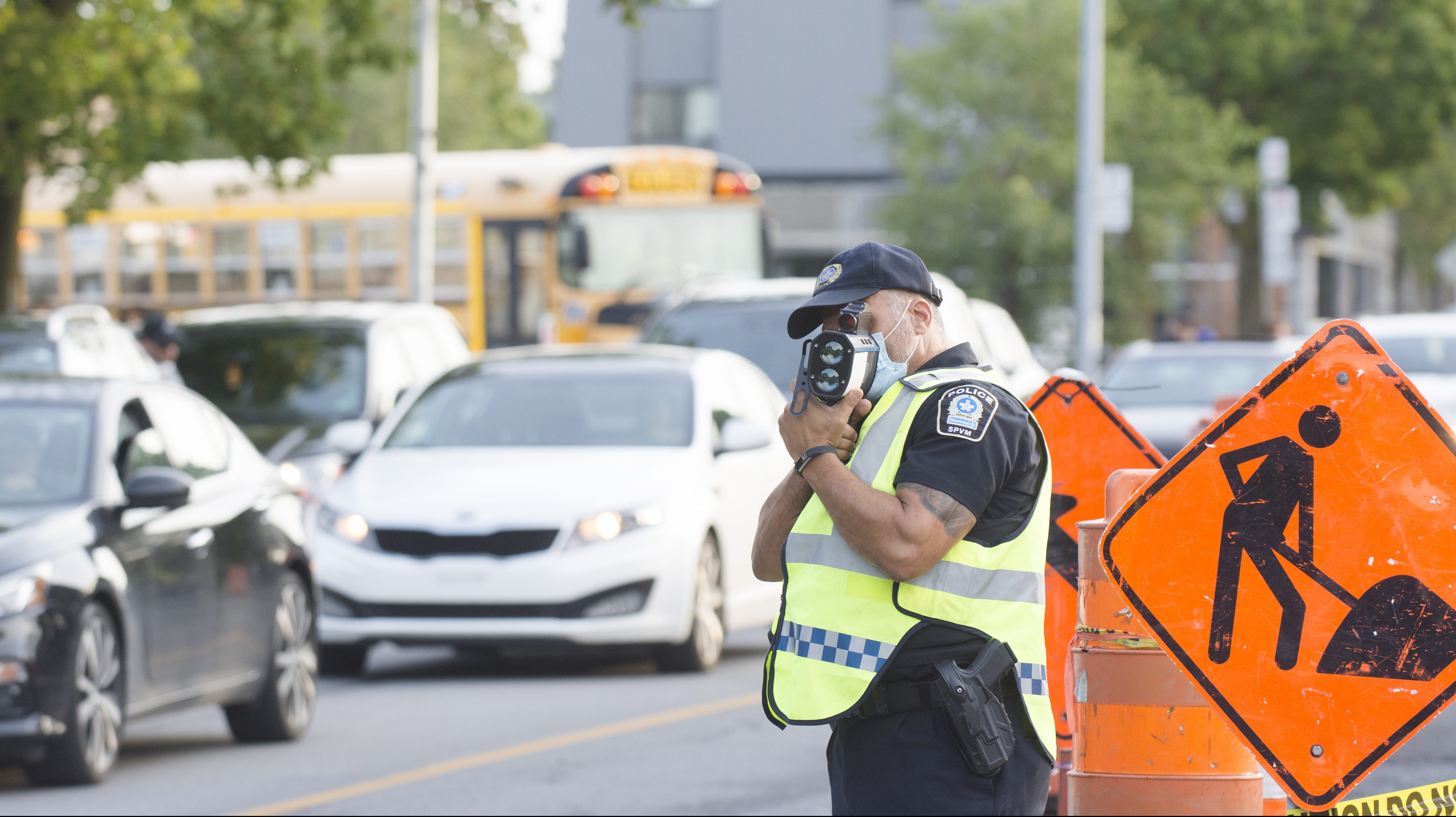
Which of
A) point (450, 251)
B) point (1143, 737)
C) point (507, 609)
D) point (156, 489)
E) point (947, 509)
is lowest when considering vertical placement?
point (507, 609)

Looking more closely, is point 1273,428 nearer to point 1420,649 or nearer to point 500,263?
point 1420,649

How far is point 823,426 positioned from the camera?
13.5 feet

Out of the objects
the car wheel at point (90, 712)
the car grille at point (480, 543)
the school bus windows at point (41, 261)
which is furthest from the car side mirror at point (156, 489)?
the school bus windows at point (41, 261)

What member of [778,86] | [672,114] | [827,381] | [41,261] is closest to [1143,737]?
[827,381]

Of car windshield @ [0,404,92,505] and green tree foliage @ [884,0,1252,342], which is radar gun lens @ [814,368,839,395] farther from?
green tree foliage @ [884,0,1252,342]

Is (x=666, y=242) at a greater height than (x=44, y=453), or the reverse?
(x=666, y=242)

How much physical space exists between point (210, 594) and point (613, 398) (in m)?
3.55

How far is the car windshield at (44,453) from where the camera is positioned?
27.5 ft

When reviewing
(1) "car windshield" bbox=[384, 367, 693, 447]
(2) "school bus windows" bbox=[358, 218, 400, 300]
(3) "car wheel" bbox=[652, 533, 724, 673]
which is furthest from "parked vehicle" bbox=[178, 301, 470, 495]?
(2) "school bus windows" bbox=[358, 218, 400, 300]

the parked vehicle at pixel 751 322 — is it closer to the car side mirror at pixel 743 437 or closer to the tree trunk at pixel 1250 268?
the car side mirror at pixel 743 437

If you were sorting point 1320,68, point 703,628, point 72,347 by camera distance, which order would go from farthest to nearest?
point 1320,68, point 72,347, point 703,628

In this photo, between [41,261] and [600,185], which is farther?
[41,261]

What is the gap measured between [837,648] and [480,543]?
6965 mm

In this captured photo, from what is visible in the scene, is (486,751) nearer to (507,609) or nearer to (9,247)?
→ (507,609)
